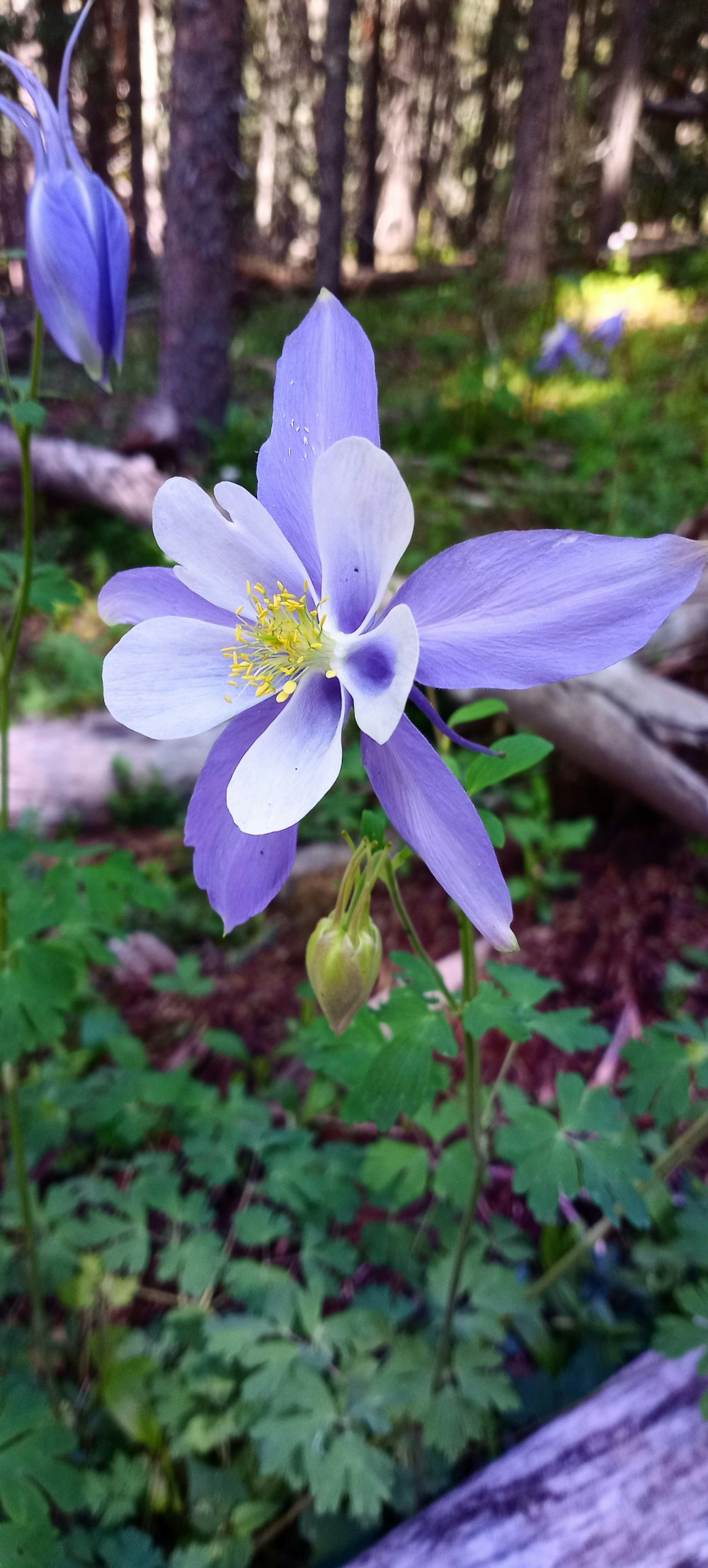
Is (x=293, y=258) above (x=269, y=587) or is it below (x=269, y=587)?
above

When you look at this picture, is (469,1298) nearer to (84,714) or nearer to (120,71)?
(84,714)

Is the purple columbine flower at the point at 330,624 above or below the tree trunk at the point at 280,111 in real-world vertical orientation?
below

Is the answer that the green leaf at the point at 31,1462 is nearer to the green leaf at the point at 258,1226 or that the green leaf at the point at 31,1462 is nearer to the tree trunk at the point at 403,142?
the green leaf at the point at 258,1226

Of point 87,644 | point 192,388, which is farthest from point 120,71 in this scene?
point 87,644

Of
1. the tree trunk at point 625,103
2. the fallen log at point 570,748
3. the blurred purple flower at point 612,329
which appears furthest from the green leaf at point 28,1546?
the tree trunk at point 625,103

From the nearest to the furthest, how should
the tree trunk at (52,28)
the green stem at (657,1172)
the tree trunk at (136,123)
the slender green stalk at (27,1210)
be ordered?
the green stem at (657,1172)
the slender green stalk at (27,1210)
the tree trunk at (52,28)
the tree trunk at (136,123)

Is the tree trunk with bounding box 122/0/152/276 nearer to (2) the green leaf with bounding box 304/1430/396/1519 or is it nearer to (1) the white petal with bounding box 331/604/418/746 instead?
(1) the white petal with bounding box 331/604/418/746
